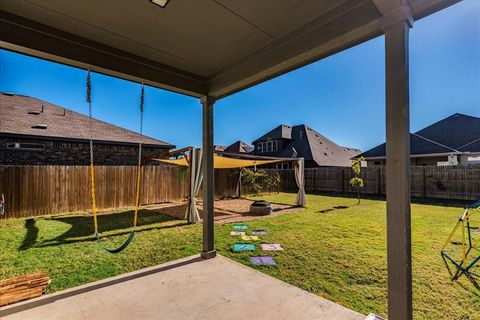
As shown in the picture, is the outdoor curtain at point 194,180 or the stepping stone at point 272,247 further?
the outdoor curtain at point 194,180

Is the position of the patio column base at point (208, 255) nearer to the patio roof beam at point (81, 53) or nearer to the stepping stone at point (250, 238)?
the stepping stone at point (250, 238)

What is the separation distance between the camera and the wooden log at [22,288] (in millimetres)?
2352

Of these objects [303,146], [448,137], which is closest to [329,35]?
[448,137]

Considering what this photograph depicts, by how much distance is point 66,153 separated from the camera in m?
10.6

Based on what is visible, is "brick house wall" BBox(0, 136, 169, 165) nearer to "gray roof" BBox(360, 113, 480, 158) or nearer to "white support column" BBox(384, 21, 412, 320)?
"white support column" BBox(384, 21, 412, 320)

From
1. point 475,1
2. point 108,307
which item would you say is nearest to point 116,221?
point 108,307

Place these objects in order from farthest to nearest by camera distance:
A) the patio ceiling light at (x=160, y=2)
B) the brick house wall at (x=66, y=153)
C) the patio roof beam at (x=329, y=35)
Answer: the brick house wall at (x=66, y=153)
the patio ceiling light at (x=160, y=2)
the patio roof beam at (x=329, y=35)

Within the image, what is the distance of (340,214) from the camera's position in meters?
7.46

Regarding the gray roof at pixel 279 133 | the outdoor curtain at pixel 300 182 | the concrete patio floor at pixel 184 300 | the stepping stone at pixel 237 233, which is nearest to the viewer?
the concrete patio floor at pixel 184 300

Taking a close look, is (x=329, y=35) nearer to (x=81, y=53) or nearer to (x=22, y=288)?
(x=81, y=53)

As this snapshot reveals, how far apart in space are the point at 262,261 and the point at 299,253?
2.54ft

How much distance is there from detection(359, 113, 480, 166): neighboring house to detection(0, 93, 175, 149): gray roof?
47.3ft

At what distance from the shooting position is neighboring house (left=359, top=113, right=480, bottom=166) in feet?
39.8

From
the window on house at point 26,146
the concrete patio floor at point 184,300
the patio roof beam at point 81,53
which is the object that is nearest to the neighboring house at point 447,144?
the concrete patio floor at point 184,300
